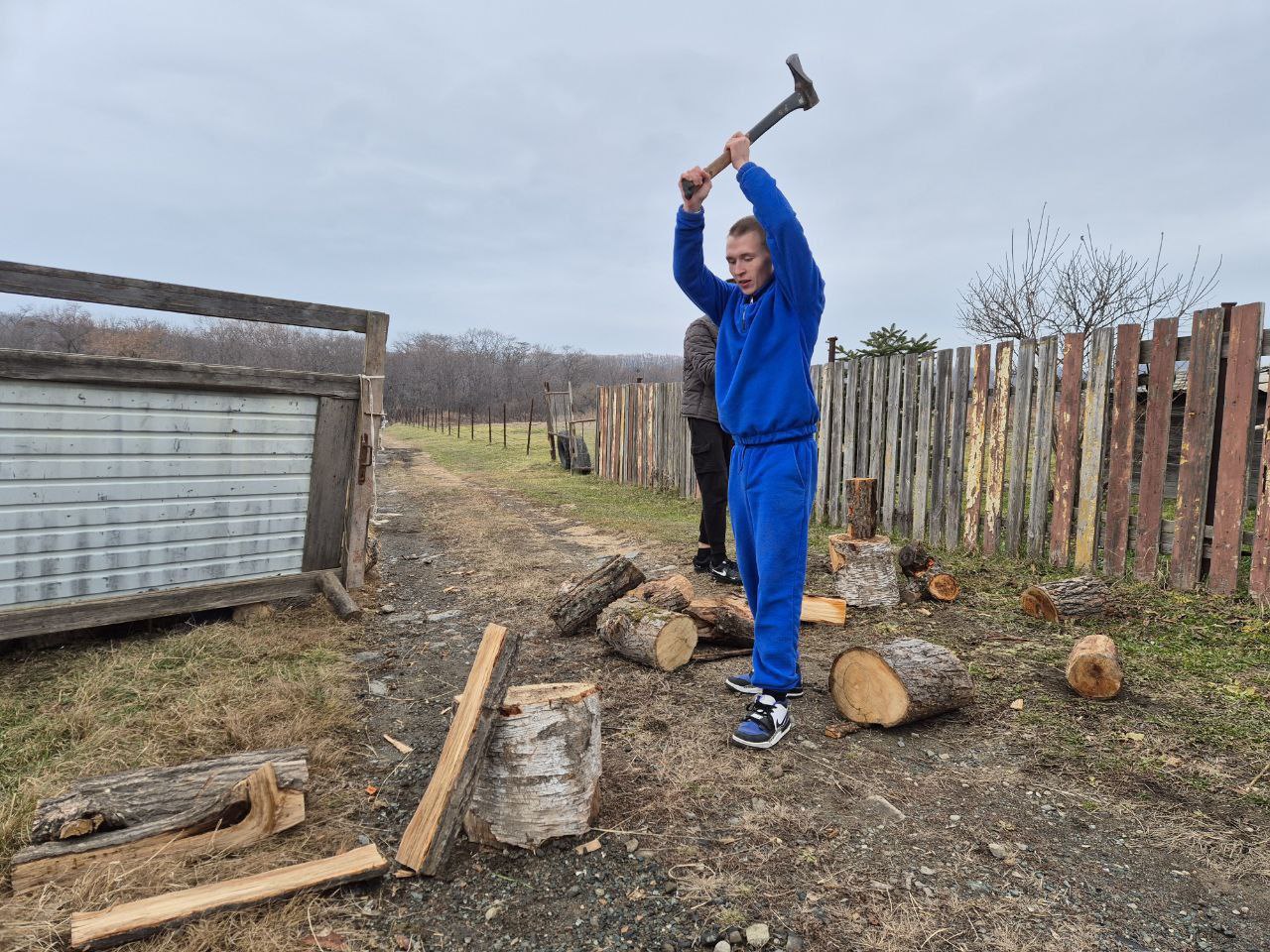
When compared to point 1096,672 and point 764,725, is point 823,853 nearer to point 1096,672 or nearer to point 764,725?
point 764,725

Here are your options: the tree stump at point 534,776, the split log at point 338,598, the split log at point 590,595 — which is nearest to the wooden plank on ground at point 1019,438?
the split log at point 590,595

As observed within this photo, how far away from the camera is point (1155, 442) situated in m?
4.88

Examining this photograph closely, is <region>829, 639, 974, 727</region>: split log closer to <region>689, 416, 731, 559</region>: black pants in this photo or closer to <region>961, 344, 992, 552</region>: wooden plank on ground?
<region>689, 416, 731, 559</region>: black pants

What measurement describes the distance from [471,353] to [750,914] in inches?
3548

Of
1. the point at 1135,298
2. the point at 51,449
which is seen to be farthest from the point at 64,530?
the point at 1135,298

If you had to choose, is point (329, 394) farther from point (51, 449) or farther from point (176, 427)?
point (51, 449)

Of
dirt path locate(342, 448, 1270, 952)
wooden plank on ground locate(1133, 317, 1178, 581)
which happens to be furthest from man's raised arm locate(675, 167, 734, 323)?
wooden plank on ground locate(1133, 317, 1178, 581)

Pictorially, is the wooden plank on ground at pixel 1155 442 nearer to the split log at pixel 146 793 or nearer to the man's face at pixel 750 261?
the man's face at pixel 750 261

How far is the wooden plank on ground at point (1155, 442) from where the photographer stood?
4801 mm

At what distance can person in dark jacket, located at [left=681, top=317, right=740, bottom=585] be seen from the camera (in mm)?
5438

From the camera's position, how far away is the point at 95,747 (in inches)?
102

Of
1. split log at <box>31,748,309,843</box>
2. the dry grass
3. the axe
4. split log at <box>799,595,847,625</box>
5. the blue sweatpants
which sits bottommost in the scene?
→ the dry grass

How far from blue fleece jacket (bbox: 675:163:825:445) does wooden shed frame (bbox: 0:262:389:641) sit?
274cm

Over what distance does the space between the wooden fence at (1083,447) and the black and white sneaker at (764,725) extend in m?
3.57
